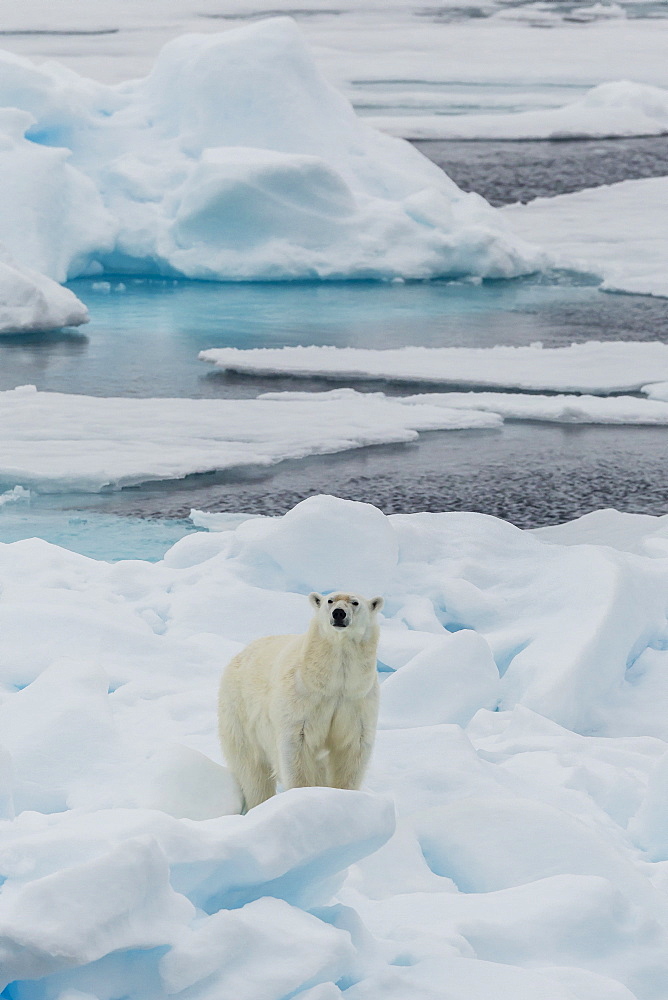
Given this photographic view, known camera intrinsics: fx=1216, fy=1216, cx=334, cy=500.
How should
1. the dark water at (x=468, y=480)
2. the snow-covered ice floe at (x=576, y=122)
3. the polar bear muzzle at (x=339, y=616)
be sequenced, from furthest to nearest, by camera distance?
the snow-covered ice floe at (x=576, y=122), the dark water at (x=468, y=480), the polar bear muzzle at (x=339, y=616)

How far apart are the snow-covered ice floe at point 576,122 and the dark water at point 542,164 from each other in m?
0.29

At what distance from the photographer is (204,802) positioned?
7.88ft

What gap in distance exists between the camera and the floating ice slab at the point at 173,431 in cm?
688

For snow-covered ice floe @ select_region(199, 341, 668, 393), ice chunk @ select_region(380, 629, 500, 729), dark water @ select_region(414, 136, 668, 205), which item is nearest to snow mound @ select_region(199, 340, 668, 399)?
snow-covered ice floe @ select_region(199, 341, 668, 393)

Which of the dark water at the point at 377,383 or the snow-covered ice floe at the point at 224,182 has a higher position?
the snow-covered ice floe at the point at 224,182

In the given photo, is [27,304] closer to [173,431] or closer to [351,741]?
[173,431]

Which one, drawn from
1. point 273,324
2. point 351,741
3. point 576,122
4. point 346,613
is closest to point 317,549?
point 351,741

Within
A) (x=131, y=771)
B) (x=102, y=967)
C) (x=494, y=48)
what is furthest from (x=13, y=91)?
(x=494, y=48)

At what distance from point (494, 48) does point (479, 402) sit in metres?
25.3

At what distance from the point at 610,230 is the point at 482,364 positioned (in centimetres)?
684

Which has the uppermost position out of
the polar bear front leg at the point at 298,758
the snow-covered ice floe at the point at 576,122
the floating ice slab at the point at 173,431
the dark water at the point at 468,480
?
the snow-covered ice floe at the point at 576,122

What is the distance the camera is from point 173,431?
7.82 meters

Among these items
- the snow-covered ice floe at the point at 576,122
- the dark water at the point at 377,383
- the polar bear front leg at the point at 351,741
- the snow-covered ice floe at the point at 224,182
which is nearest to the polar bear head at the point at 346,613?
the polar bear front leg at the point at 351,741

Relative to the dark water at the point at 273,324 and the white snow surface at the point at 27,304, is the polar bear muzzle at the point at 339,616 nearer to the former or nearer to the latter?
the dark water at the point at 273,324
